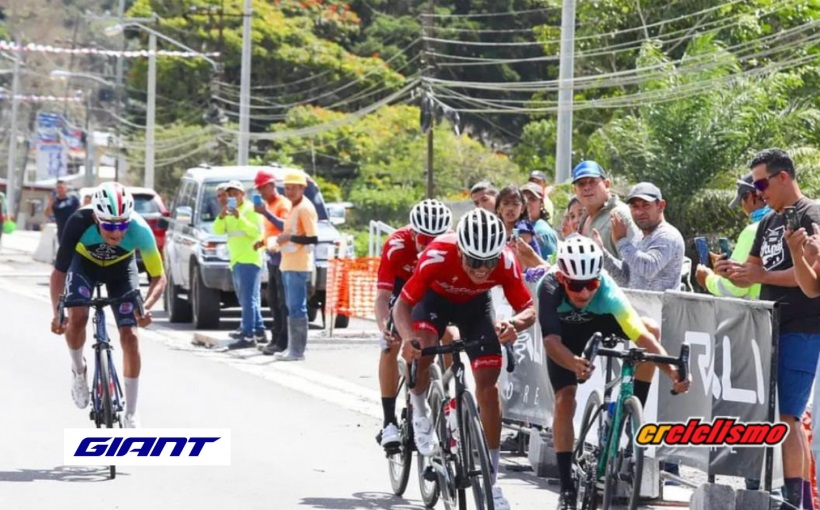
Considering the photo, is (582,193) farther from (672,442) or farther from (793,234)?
(793,234)

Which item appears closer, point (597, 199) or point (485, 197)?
point (597, 199)

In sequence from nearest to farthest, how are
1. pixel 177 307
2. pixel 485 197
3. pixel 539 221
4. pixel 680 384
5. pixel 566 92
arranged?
pixel 680 384
pixel 539 221
pixel 485 197
pixel 177 307
pixel 566 92

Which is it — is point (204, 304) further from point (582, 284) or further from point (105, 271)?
point (582, 284)

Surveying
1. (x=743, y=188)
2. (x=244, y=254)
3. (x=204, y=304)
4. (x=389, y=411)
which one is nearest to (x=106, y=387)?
(x=389, y=411)

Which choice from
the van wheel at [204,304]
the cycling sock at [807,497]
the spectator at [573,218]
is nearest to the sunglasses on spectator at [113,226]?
the spectator at [573,218]

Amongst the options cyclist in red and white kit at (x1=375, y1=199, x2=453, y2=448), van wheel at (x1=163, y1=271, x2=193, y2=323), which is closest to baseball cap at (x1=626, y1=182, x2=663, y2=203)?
cyclist in red and white kit at (x1=375, y1=199, x2=453, y2=448)

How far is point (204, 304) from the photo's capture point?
2189cm

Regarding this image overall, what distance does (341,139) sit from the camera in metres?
61.6

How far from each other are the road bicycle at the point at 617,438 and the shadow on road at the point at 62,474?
11.1 ft

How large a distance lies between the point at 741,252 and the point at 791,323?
48.6 inches

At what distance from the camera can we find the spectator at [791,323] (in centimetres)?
861

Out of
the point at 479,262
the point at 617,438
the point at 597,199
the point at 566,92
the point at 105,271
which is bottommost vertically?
the point at 617,438

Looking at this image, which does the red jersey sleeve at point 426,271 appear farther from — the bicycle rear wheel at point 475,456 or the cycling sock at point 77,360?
the cycling sock at point 77,360

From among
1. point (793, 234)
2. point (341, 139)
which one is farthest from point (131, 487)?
point (341, 139)
